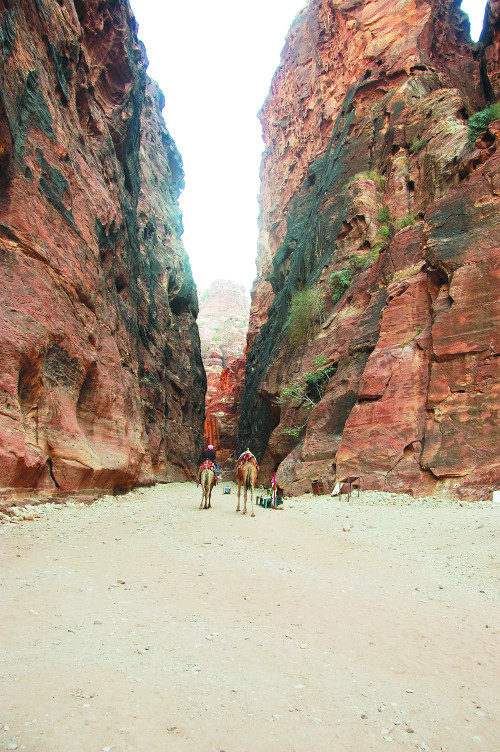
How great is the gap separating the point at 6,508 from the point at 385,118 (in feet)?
96.8

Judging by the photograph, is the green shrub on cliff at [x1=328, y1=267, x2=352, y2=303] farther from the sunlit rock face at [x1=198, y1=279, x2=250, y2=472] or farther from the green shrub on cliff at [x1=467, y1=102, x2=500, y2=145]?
the sunlit rock face at [x1=198, y1=279, x2=250, y2=472]

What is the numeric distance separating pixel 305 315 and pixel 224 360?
63.9 metres

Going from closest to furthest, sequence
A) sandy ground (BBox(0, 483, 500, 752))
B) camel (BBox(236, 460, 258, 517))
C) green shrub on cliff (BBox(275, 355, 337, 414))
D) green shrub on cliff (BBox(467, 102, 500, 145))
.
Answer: sandy ground (BBox(0, 483, 500, 752))
camel (BBox(236, 460, 258, 517))
green shrub on cliff (BBox(467, 102, 500, 145))
green shrub on cliff (BBox(275, 355, 337, 414))

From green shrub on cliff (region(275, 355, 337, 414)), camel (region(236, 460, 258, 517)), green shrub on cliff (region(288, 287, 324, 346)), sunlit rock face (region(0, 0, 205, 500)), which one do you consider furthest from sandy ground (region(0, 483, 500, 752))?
green shrub on cliff (region(288, 287, 324, 346))

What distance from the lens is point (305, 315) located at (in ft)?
82.1

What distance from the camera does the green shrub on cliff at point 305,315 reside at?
24.5 m

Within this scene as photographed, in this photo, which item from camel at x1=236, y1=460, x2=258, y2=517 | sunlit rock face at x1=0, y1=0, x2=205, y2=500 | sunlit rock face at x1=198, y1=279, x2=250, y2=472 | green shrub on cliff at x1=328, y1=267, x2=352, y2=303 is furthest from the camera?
sunlit rock face at x1=198, y1=279, x2=250, y2=472

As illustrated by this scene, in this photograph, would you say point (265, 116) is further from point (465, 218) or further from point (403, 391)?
point (403, 391)

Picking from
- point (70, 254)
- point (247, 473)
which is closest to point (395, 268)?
point (247, 473)

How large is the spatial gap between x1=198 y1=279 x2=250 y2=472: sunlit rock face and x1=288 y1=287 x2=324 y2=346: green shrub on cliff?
2889 centimetres

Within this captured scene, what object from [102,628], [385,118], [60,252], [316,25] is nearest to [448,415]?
[102,628]

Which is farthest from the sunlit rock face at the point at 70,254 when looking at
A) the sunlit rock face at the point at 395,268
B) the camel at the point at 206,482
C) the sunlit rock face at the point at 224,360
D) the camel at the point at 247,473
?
the sunlit rock face at the point at 224,360

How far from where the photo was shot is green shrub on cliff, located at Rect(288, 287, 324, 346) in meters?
24.5

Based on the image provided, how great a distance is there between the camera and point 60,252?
1371cm
